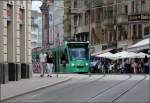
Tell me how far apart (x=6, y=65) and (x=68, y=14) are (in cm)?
8116

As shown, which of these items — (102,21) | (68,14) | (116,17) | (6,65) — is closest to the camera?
(6,65)

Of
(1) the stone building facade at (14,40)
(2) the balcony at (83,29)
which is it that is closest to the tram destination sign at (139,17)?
(2) the balcony at (83,29)

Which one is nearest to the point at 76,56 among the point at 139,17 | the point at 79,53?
the point at 79,53

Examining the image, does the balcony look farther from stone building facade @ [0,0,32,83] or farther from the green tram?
stone building facade @ [0,0,32,83]

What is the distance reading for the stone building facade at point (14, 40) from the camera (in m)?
30.1

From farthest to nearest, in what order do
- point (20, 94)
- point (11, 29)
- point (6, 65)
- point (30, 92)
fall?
point (11, 29) → point (6, 65) → point (30, 92) → point (20, 94)

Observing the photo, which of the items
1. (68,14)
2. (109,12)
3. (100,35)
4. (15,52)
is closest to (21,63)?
(15,52)

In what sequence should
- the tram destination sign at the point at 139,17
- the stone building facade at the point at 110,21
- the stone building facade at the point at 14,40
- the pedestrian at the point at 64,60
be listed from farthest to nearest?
the stone building facade at the point at 110,21
the tram destination sign at the point at 139,17
the pedestrian at the point at 64,60
the stone building facade at the point at 14,40

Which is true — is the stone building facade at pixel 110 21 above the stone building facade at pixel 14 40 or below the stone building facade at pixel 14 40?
above

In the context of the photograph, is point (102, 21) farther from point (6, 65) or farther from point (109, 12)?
point (6, 65)

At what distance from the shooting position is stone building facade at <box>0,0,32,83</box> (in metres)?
30.1

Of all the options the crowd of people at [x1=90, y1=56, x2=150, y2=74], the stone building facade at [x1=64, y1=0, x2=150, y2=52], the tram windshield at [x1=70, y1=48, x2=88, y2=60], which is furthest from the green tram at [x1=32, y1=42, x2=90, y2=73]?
the stone building facade at [x1=64, y1=0, x2=150, y2=52]

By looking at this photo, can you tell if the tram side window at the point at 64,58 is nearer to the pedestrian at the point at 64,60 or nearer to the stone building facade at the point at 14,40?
the pedestrian at the point at 64,60

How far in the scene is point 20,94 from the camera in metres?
22.9
